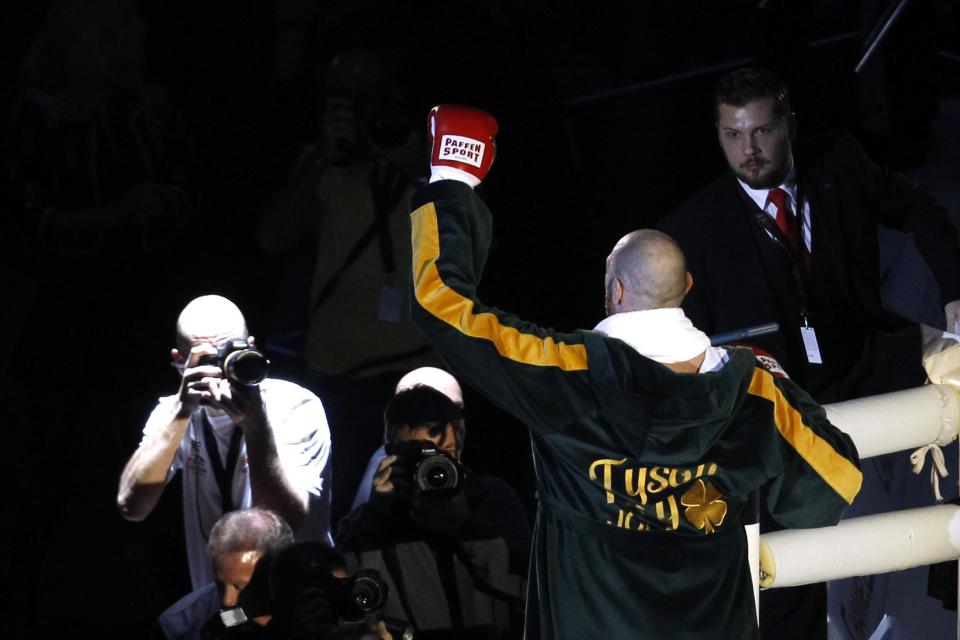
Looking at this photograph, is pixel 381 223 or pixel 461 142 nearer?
pixel 461 142

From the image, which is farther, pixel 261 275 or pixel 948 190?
pixel 261 275

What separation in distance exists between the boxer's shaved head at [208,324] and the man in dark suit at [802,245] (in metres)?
1.06

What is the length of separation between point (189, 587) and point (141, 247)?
104cm

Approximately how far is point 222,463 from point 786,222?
1.41 meters

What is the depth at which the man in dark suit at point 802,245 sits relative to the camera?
10.5 feet

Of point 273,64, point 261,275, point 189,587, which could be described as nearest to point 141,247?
point 261,275

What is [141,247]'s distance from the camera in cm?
448

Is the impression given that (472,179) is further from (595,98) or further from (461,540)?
(595,98)

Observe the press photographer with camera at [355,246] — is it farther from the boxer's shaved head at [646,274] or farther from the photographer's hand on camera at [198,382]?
the boxer's shaved head at [646,274]

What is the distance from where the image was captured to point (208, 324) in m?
3.46

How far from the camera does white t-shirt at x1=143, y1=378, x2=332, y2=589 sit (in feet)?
11.2

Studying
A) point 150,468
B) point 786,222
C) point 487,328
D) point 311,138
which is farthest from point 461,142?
point 311,138

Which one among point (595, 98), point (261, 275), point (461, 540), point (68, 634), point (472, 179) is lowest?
point (68, 634)

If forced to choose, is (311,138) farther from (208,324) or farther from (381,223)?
(208,324)
